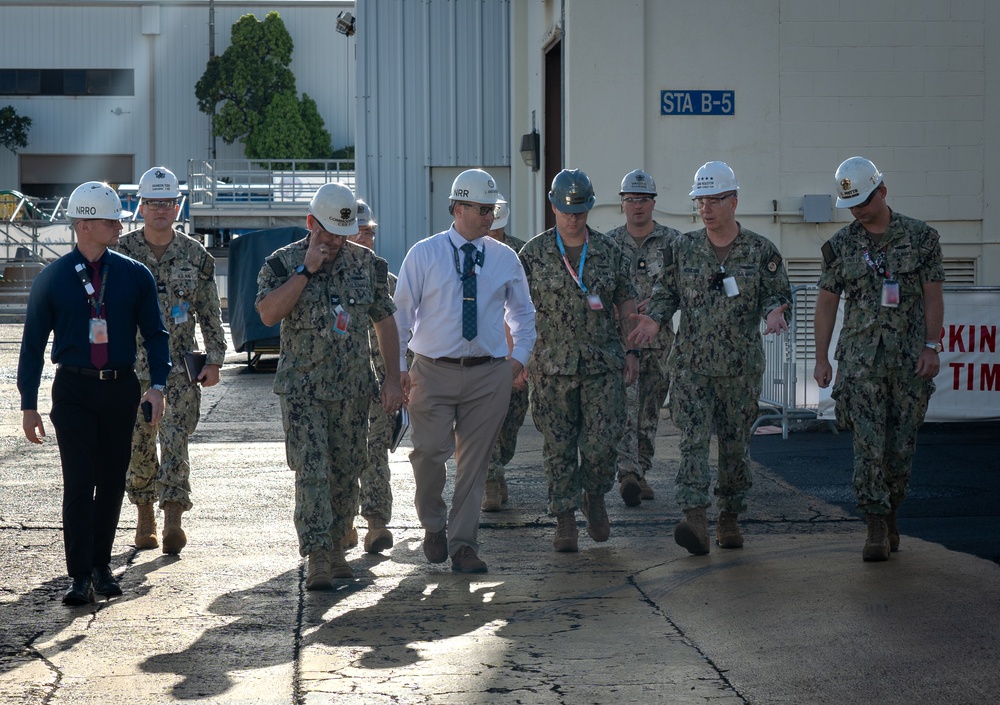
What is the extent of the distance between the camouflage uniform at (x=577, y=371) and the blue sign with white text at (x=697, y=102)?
7210 millimetres

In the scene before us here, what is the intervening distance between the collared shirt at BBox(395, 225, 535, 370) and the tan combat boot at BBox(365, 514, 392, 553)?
3.42 ft

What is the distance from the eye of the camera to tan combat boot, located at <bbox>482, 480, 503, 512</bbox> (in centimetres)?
885

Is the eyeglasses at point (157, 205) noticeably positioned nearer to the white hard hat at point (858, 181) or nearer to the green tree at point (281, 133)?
the white hard hat at point (858, 181)

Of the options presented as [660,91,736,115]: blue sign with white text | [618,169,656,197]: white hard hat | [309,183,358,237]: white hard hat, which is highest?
[660,91,736,115]: blue sign with white text

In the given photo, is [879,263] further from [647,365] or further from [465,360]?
[647,365]

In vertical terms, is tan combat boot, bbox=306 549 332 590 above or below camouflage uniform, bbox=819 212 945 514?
below

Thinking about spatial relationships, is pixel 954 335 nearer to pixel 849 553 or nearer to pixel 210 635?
pixel 849 553

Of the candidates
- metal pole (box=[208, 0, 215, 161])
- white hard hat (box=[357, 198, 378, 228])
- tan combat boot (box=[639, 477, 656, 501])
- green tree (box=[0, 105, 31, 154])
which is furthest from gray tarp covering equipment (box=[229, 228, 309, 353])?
green tree (box=[0, 105, 31, 154])

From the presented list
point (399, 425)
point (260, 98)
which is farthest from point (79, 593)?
point (260, 98)

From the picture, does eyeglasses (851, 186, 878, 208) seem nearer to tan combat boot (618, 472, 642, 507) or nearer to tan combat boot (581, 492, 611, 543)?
tan combat boot (581, 492, 611, 543)

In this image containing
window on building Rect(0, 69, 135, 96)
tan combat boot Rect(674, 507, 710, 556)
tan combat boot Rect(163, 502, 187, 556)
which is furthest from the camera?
window on building Rect(0, 69, 135, 96)

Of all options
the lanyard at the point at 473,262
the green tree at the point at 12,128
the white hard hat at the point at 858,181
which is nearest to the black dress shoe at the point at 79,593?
the lanyard at the point at 473,262

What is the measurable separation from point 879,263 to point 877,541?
1442mm

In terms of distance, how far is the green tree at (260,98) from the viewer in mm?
51969
